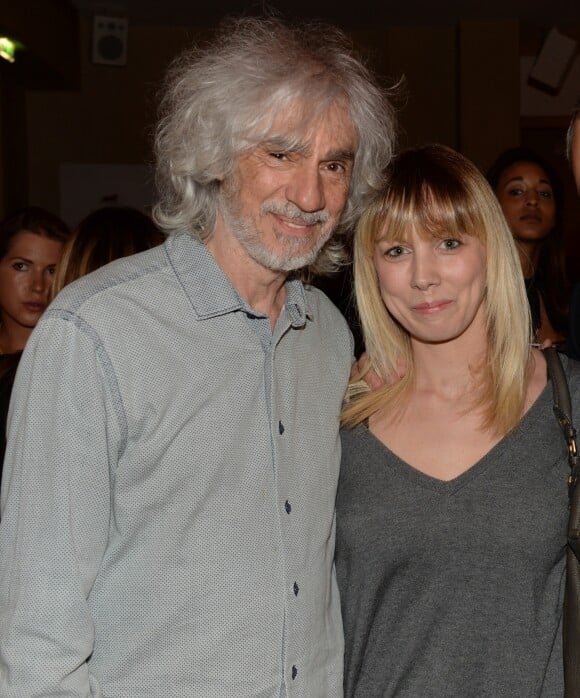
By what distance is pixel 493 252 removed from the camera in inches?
83.4

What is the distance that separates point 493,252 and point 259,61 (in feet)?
2.19

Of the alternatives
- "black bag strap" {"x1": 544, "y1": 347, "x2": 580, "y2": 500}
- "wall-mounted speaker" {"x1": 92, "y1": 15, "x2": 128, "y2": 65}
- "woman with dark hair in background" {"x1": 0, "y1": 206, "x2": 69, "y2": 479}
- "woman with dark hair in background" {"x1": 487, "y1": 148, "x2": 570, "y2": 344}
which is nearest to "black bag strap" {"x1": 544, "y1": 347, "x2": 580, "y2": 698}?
"black bag strap" {"x1": 544, "y1": 347, "x2": 580, "y2": 500}

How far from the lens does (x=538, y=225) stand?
4.03 m

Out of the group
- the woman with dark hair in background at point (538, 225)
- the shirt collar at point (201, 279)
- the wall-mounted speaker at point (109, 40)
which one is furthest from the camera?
the wall-mounted speaker at point (109, 40)

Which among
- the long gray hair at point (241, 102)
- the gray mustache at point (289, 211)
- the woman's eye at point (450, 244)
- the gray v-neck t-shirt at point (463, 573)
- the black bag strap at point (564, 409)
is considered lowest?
the gray v-neck t-shirt at point (463, 573)

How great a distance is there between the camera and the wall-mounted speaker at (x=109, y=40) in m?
6.53

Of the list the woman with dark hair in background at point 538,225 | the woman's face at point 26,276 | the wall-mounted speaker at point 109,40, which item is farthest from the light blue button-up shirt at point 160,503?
the wall-mounted speaker at point 109,40

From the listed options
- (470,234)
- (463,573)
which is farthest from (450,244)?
(463,573)

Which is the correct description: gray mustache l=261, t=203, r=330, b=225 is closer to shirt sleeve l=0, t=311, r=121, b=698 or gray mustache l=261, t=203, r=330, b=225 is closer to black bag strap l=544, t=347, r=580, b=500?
shirt sleeve l=0, t=311, r=121, b=698

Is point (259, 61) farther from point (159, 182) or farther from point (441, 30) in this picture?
point (441, 30)

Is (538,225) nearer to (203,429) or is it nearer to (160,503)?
(203,429)

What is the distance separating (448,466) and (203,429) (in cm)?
61

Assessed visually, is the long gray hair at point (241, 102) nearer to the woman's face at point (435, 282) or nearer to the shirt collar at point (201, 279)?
the shirt collar at point (201, 279)

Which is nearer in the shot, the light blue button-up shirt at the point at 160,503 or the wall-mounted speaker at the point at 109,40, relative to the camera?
the light blue button-up shirt at the point at 160,503
